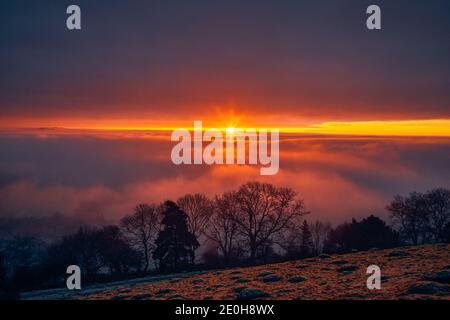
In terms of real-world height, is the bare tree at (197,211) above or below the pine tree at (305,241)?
above

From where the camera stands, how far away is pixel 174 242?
5203cm

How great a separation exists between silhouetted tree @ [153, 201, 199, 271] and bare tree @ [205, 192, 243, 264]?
24.3 feet

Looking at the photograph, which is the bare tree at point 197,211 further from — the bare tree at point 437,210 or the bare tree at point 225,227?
the bare tree at point 437,210

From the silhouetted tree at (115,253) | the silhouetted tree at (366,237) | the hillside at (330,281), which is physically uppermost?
the hillside at (330,281)

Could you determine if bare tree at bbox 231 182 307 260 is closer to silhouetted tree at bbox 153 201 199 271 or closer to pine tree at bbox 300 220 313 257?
pine tree at bbox 300 220 313 257

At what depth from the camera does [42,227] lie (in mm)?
188875

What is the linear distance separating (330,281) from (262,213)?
32361mm

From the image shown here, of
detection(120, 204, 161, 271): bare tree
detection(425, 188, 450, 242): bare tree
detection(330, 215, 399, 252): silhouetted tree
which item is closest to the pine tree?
detection(330, 215, 399, 252): silhouetted tree

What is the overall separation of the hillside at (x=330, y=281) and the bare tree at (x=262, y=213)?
63.6 ft

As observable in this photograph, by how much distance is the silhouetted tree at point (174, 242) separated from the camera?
51438mm

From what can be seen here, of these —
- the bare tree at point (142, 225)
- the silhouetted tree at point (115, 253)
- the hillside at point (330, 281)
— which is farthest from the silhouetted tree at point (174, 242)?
the hillside at point (330, 281)

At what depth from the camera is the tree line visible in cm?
5091
